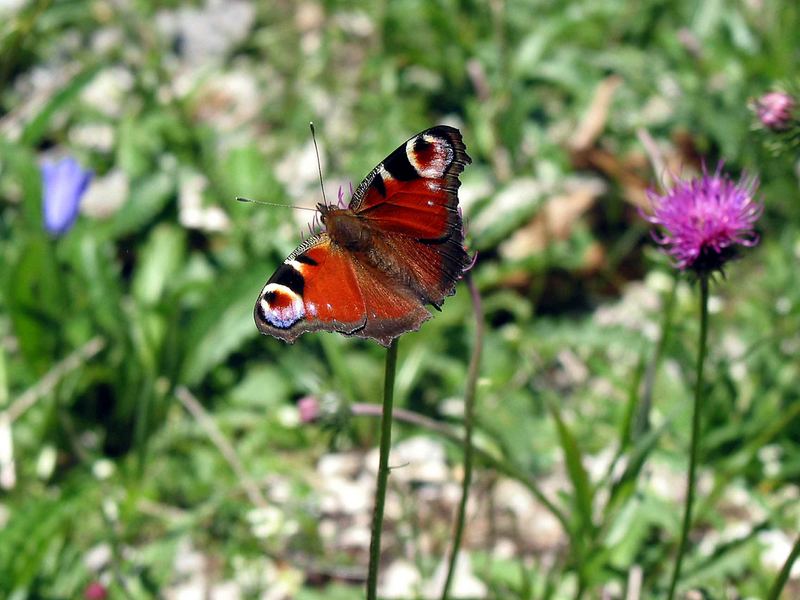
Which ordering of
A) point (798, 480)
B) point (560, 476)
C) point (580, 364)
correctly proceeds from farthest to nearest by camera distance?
1. point (580, 364)
2. point (560, 476)
3. point (798, 480)

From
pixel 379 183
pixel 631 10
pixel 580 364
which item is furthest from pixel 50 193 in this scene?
pixel 631 10

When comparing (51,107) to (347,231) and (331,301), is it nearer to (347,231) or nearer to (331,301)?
(347,231)

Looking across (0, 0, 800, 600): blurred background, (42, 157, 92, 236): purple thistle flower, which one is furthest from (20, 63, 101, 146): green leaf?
(42, 157, 92, 236): purple thistle flower

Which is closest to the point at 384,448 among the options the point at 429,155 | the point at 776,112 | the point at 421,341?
the point at 429,155

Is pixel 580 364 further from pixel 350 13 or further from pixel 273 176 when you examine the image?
pixel 350 13

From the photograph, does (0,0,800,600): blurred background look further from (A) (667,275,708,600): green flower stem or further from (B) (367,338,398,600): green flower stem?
(B) (367,338,398,600): green flower stem

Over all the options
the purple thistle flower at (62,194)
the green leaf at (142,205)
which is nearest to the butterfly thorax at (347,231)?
the purple thistle flower at (62,194)
